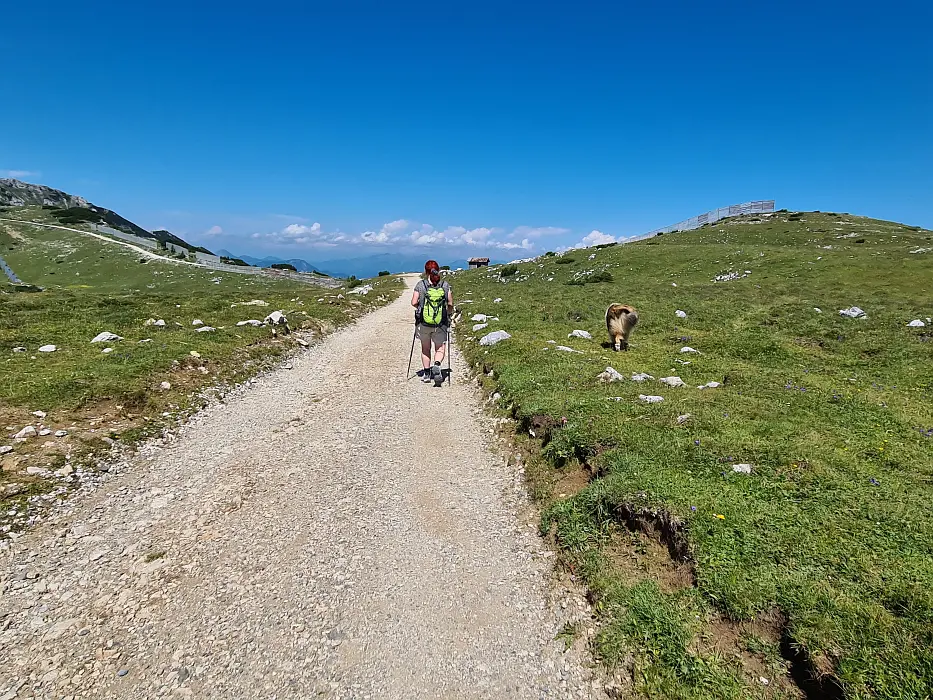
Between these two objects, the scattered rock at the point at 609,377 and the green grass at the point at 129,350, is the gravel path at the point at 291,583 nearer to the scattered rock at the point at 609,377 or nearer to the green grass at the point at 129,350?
the green grass at the point at 129,350

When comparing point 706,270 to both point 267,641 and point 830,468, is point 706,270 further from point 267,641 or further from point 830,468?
point 267,641

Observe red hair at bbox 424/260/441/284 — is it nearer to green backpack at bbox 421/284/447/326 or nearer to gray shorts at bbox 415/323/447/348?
green backpack at bbox 421/284/447/326

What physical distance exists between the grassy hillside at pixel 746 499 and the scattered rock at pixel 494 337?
769 millimetres

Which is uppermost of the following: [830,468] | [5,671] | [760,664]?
[830,468]

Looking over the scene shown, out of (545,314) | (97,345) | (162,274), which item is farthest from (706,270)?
(162,274)

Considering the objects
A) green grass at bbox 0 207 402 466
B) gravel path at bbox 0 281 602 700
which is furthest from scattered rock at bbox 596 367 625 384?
green grass at bbox 0 207 402 466

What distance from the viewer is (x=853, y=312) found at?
20.9 meters

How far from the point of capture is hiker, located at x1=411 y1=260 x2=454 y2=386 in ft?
47.9

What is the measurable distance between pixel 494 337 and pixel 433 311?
470 cm

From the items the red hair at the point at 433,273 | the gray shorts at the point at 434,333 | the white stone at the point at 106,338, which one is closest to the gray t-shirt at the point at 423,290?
the red hair at the point at 433,273

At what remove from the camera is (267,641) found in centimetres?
543

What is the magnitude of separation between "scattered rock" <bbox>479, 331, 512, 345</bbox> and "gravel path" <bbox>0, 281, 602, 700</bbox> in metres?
8.36

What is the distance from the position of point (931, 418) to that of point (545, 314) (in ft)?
52.0

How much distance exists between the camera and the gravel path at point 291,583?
198 inches
